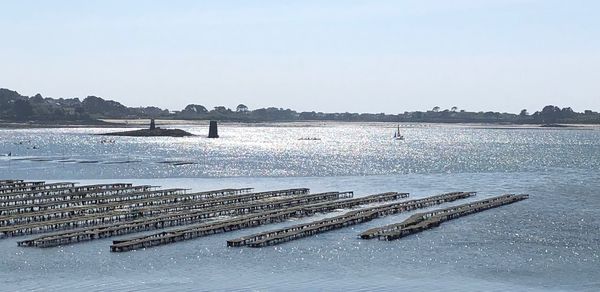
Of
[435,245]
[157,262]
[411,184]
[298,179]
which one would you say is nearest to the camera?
[157,262]

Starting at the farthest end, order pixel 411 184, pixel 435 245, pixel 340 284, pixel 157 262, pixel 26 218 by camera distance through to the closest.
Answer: pixel 411 184, pixel 26 218, pixel 435 245, pixel 157 262, pixel 340 284

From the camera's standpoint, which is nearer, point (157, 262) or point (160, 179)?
point (157, 262)

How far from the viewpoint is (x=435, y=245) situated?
54.5 m

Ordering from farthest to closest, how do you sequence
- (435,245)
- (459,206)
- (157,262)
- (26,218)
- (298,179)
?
(298,179) < (459,206) < (26,218) < (435,245) < (157,262)

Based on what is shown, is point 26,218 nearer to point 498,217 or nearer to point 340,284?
point 340,284

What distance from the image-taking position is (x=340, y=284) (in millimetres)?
42406

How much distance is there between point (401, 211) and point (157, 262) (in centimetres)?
2922

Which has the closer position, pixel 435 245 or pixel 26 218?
pixel 435 245

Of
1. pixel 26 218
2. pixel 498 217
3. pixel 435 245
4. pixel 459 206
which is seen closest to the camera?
pixel 435 245

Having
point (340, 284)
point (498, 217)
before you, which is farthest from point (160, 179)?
point (340, 284)

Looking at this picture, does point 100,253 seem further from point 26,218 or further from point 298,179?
point 298,179

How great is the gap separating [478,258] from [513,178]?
68198 millimetres

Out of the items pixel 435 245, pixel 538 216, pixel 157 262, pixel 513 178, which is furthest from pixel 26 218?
pixel 513 178

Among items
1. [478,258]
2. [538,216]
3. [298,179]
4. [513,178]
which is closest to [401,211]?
[538,216]
